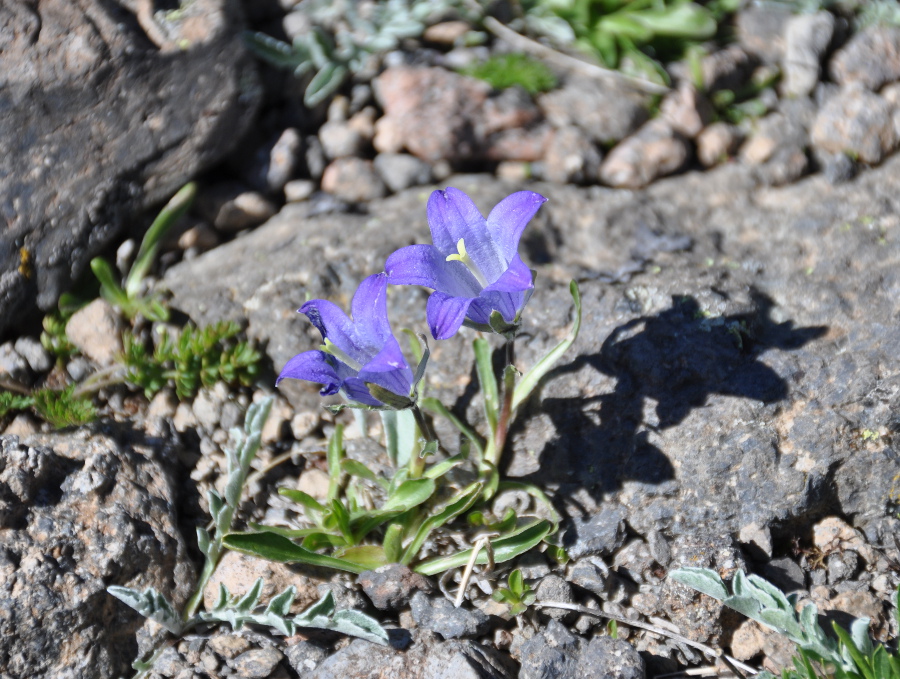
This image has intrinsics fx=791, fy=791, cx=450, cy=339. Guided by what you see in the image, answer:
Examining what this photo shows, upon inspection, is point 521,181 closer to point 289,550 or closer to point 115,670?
point 289,550

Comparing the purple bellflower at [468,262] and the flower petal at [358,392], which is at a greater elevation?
the purple bellflower at [468,262]

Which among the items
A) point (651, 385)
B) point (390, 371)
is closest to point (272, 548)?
point (390, 371)

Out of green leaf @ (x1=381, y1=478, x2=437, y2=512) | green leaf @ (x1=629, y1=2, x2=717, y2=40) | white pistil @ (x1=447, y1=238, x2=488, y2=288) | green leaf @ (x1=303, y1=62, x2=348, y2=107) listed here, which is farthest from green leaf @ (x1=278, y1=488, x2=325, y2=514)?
green leaf @ (x1=629, y1=2, x2=717, y2=40)

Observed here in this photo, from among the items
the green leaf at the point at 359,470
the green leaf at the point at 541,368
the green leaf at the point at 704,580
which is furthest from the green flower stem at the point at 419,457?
the green leaf at the point at 704,580

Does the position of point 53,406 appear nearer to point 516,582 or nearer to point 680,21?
point 516,582

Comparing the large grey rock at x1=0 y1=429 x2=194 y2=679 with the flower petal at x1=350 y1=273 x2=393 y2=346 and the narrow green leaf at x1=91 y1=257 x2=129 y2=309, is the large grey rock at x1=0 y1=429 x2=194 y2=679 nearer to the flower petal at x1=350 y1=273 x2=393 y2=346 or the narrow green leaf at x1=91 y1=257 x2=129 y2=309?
the narrow green leaf at x1=91 y1=257 x2=129 y2=309

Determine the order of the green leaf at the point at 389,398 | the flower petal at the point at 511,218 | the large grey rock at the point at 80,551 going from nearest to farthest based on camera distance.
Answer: the flower petal at the point at 511,218 → the green leaf at the point at 389,398 → the large grey rock at the point at 80,551

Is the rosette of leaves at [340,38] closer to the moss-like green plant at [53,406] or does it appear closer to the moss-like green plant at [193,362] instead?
the moss-like green plant at [193,362]
